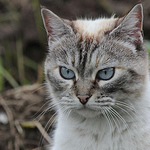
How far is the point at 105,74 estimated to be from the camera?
2998 millimetres

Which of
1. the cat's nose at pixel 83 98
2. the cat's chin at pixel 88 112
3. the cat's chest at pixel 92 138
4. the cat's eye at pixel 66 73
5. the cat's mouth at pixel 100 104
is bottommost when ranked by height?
the cat's chest at pixel 92 138

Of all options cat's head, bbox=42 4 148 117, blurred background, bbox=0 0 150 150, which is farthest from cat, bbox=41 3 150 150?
blurred background, bbox=0 0 150 150

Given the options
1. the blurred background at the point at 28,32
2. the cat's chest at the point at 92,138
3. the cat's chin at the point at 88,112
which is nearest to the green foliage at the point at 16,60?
the blurred background at the point at 28,32

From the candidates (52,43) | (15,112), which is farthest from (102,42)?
(15,112)

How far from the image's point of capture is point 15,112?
4879 mm

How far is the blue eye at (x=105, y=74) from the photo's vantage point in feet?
9.81

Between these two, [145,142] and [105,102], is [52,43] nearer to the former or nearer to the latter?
[105,102]

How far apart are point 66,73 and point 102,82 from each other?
37 centimetres

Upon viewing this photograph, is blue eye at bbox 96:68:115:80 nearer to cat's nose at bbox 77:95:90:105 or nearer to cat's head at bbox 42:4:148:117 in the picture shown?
cat's head at bbox 42:4:148:117

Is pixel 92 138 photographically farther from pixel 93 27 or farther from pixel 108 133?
pixel 93 27

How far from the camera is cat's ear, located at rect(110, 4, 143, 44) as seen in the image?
302 cm

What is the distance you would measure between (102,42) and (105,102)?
563 mm

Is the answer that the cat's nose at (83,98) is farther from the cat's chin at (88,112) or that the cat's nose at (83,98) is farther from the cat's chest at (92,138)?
the cat's chest at (92,138)

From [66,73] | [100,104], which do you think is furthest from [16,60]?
[100,104]
